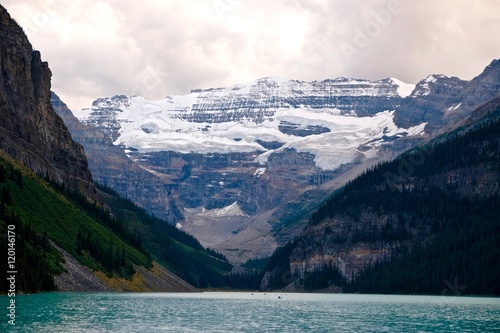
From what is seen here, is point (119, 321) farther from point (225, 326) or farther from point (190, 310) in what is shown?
point (190, 310)

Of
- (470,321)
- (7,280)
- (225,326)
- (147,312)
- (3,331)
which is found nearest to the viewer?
(3,331)

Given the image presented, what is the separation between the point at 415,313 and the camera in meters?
190

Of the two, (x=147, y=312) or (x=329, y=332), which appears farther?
(x=147, y=312)

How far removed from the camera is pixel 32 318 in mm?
143250

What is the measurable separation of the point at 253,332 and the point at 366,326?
2331cm

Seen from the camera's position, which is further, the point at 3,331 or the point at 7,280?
the point at 7,280

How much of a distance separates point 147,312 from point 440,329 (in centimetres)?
6057

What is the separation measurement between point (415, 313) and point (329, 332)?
55717 mm

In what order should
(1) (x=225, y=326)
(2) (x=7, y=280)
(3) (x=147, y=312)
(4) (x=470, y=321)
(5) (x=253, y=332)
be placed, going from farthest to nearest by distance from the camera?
(2) (x=7, y=280) < (3) (x=147, y=312) < (4) (x=470, y=321) < (1) (x=225, y=326) < (5) (x=253, y=332)

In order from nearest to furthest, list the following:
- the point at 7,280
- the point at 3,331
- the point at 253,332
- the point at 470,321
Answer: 1. the point at 3,331
2. the point at 253,332
3. the point at 470,321
4. the point at 7,280

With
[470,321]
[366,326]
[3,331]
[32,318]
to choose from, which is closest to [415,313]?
[470,321]

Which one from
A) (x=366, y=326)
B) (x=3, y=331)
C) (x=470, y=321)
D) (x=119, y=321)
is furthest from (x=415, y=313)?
(x=3, y=331)

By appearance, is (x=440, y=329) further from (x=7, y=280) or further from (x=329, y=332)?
(x=7, y=280)

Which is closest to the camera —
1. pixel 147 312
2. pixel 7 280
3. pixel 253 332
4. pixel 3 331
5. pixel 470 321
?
pixel 3 331
